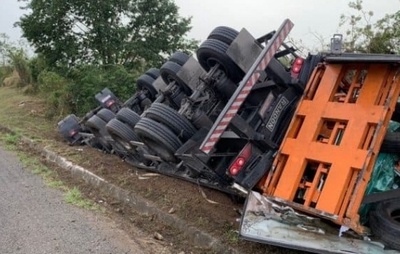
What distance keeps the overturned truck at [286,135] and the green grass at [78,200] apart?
0.90 meters

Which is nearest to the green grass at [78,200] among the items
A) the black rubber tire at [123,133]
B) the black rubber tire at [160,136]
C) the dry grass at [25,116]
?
the black rubber tire at [123,133]

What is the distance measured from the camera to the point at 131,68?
1223 cm

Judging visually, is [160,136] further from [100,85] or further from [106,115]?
[100,85]

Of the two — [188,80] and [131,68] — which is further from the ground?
[131,68]

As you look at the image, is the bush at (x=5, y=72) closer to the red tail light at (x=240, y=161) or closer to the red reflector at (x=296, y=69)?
the red reflector at (x=296, y=69)

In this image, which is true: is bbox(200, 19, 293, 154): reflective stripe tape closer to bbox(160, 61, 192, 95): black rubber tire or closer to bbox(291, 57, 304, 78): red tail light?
bbox(291, 57, 304, 78): red tail light

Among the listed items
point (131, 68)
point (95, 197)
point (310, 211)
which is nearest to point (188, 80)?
point (95, 197)

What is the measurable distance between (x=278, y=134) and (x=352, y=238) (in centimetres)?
133

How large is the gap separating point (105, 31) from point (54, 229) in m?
8.63

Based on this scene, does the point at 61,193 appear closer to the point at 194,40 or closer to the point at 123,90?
the point at 123,90

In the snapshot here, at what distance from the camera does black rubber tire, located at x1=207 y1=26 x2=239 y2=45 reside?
477cm

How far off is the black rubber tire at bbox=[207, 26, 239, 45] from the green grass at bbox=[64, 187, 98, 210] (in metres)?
2.36

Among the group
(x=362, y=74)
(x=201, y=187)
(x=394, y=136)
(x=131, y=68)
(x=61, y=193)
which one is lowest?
(x=61, y=193)

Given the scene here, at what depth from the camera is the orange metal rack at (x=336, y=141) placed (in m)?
3.29
